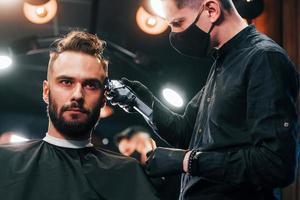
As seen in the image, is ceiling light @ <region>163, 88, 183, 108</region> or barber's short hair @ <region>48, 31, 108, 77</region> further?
ceiling light @ <region>163, 88, 183, 108</region>

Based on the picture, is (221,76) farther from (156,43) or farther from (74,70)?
(156,43)

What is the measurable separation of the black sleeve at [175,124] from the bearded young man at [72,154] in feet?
0.65

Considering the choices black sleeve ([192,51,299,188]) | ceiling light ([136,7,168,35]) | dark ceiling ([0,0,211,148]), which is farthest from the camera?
dark ceiling ([0,0,211,148])

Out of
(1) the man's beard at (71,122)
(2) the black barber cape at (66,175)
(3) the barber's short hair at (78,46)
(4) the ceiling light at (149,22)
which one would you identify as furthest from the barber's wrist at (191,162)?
(4) the ceiling light at (149,22)

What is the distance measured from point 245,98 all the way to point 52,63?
0.89 metres

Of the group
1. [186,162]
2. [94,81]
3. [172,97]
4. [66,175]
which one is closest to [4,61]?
[172,97]

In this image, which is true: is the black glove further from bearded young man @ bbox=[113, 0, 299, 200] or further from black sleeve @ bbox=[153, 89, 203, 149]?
black sleeve @ bbox=[153, 89, 203, 149]

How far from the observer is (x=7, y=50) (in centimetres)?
468

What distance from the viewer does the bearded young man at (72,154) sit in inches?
72.3

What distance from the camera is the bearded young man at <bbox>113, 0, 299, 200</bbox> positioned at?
1.51 m

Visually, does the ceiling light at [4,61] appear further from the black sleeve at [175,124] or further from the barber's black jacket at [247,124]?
the barber's black jacket at [247,124]

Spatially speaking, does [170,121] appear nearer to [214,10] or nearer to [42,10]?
[214,10]

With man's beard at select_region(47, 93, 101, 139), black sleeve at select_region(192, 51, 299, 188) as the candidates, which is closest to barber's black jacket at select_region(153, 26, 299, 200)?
black sleeve at select_region(192, 51, 299, 188)

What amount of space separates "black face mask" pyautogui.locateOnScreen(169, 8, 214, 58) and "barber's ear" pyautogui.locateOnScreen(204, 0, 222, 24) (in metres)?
0.03
